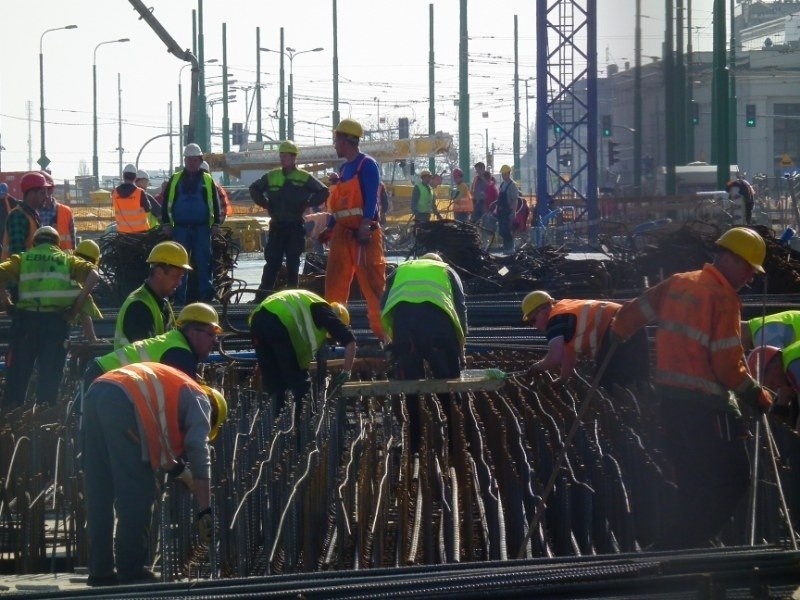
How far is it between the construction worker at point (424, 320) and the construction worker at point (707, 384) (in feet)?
8.09

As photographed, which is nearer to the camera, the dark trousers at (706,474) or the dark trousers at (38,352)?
the dark trousers at (706,474)

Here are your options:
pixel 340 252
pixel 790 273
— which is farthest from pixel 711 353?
pixel 790 273

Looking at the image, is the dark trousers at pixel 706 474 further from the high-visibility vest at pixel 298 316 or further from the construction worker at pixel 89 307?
the construction worker at pixel 89 307

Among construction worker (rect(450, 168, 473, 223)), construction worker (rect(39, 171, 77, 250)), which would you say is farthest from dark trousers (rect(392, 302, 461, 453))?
construction worker (rect(450, 168, 473, 223))

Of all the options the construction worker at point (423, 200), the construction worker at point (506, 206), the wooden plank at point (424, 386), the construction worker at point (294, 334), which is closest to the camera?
the construction worker at point (294, 334)

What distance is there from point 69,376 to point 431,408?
3191 millimetres

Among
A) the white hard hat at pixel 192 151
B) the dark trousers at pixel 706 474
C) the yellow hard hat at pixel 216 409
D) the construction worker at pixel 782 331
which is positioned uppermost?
the white hard hat at pixel 192 151

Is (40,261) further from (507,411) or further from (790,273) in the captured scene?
(790,273)

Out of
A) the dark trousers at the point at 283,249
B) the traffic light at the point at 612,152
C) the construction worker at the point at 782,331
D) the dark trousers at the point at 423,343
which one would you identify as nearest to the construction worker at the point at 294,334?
the dark trousers at the point at 423,343

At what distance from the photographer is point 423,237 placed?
1573 cm

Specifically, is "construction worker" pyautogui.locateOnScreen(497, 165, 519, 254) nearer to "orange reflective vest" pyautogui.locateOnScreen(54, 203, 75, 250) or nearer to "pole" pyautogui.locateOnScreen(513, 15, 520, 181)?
"orange reflective vest" pyautogui.locateOnScreen(54, 203, 75, 250)

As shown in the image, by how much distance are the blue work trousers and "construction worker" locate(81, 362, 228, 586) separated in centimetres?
628

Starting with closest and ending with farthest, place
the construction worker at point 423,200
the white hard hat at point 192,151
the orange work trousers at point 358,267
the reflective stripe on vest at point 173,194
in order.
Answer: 1. the orange work trousers at point 358,267
2. the reflective stripe on vest at point 173,194
3. the white hard hat at point 192,151
4. the construction worker at point 423,200

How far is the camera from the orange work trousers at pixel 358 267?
10445mm
